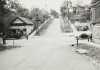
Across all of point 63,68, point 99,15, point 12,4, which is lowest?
point 63,68

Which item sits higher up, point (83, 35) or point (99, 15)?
point (99, 15)

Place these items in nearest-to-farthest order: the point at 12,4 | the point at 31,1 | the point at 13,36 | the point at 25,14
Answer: the point at 13,36 < the point at 12,4 < the point at 25,14 < the point at 31,1

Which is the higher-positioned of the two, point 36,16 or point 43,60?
point 36,16

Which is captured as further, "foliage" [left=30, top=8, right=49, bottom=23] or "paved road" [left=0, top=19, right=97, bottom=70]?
"foliage" [left=30, top=8, right=49, bottom=23]

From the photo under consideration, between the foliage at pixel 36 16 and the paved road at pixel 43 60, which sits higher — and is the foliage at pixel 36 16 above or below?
above

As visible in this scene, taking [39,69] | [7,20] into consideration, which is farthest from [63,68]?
[7,20]

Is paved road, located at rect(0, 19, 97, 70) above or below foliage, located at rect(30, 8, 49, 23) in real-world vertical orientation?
below

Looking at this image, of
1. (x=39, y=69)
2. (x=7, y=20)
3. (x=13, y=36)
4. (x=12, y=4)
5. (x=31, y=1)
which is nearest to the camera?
(x=39, y=69)

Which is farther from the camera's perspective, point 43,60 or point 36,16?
point 36,16

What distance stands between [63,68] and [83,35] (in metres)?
26.2

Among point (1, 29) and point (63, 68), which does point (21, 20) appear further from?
point (63, 68)

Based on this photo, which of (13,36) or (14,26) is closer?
(13,36)

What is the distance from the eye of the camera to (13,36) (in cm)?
4559

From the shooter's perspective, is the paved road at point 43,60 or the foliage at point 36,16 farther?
the foliage at point 36,16
